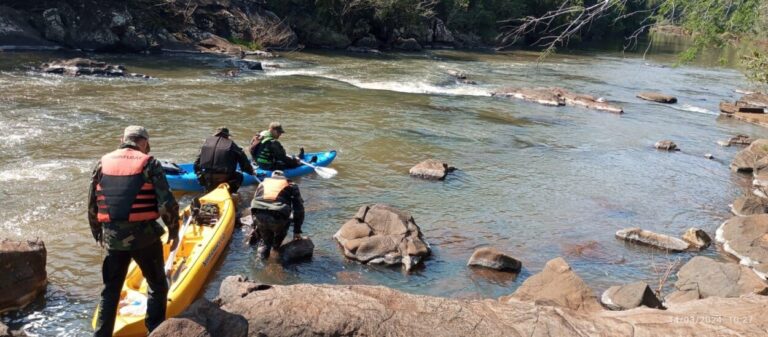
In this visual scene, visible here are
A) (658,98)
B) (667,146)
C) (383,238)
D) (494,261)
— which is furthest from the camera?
(658,98)

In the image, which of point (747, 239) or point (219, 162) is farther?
point (747, 239)

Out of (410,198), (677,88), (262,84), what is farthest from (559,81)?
(410,198)

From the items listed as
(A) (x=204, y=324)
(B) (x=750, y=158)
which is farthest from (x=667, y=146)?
(A) (x=204, y=324)

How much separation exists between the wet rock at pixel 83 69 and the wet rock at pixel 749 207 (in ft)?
53.6

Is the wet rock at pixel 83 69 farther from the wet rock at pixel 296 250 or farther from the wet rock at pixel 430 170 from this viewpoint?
the wet rock at pixel 296 250

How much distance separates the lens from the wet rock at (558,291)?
18.3ft

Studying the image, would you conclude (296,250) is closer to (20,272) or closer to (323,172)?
(20,272)

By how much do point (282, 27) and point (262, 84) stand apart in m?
12.9

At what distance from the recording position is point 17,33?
2298 cm

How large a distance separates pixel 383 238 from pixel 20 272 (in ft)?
11.9

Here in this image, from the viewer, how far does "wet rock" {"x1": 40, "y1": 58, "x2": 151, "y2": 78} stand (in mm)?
18312

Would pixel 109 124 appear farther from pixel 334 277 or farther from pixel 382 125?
pixel 334 277

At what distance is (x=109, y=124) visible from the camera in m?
12.9

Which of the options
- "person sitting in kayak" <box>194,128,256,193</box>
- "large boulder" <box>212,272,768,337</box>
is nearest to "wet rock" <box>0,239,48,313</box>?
"large boulder" <box>212,272,768,337</box>
